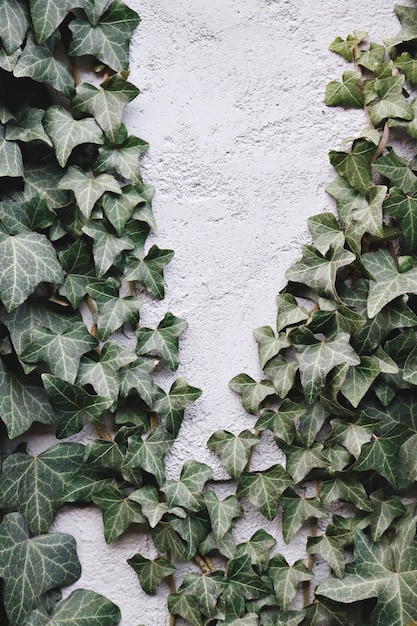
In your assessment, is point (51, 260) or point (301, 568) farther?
point (301, 568)

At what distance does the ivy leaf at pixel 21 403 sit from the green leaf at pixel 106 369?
90mm

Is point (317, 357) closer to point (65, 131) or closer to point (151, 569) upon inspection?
point (151, 569)

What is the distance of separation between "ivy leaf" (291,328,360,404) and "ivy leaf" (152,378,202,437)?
216mm

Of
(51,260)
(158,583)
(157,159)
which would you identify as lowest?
(158,583)

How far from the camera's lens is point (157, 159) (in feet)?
4.35

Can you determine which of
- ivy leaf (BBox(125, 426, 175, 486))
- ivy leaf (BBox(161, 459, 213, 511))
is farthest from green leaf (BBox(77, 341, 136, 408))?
ivy leaf (BBox(161, 459, 213, 511))

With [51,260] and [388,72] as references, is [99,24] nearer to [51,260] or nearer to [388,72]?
[51,260]

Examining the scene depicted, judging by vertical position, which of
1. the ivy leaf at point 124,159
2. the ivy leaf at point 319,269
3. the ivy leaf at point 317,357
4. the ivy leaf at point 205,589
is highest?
the ivy leaf at point 124,159

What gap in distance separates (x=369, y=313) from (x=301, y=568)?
55cm

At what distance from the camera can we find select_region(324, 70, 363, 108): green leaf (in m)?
1.34

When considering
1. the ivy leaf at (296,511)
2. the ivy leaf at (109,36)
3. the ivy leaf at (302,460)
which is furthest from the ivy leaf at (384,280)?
the ivy leaf at (109,36)

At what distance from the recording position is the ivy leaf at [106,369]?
4.13 ft

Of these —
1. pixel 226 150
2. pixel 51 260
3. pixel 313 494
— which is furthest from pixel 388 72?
pixel 313 494

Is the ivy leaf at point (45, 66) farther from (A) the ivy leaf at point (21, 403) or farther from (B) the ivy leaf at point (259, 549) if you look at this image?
(B) the ivy leaf at point (259, 549)
